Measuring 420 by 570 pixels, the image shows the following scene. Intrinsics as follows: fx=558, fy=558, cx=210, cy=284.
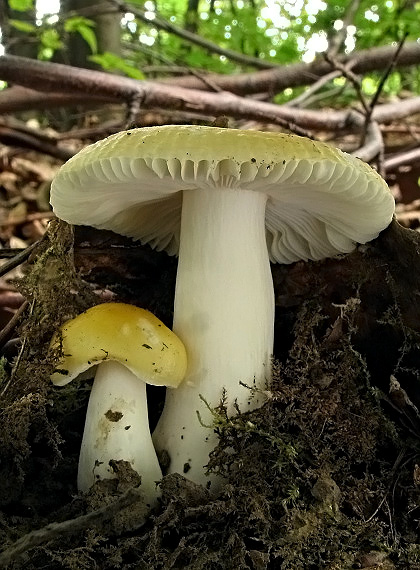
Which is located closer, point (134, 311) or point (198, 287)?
point (134, 311)

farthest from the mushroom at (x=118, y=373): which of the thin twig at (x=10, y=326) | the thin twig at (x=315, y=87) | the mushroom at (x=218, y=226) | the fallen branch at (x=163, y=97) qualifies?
the thin twig at (x=315, y=87)

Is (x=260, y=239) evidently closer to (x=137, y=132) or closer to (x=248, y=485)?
(x=137, y=132)

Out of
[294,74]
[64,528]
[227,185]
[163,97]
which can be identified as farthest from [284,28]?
[64,528]

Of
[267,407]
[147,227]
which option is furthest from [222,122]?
[267,407]

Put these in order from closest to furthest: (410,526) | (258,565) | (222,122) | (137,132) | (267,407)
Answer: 1. (258,565)
2. (137,132)
3. (410,526)
4. (267,407)
5. (222,122)

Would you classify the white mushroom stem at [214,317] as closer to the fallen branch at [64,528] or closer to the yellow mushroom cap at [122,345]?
the yellow mushroom cap at [122,345]

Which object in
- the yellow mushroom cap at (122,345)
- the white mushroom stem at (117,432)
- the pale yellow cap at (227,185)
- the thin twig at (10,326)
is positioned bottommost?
the white mushroom stem at (117,432)

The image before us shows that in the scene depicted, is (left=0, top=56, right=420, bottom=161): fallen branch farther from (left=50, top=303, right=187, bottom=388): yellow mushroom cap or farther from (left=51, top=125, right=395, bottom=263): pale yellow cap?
(left=50, top=303, right=187, bottom=388): yellow mushroom cap
